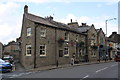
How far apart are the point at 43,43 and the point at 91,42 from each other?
62.6ft

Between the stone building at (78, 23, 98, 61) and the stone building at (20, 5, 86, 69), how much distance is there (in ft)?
28.2

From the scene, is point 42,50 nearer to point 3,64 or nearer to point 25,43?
point 25,43

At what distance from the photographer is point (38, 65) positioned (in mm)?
25266

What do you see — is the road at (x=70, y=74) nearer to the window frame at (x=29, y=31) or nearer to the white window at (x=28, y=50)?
Result: the white window at (x=28, y=50)

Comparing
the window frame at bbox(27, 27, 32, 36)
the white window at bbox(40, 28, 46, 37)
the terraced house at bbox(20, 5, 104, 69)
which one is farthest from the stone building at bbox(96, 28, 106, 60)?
the window frame at bbox(27, 27, 32, 36)

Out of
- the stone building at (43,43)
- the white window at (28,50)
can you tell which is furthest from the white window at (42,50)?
the white window at (28,50)

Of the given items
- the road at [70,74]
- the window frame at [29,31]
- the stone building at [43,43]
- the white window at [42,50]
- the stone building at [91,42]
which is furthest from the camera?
the stone building at [91,42]

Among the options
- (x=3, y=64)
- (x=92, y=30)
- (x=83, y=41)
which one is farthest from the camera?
(x=92, y=30)

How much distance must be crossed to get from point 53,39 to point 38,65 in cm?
553

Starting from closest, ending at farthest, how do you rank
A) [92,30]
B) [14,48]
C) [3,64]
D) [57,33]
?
[3,64] → [57,33] → [92,30] → [14,48]

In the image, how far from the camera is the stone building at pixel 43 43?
2550 cm

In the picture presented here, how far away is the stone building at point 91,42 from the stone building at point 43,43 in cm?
861

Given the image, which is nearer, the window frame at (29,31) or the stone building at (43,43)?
the stone building at (43,43)

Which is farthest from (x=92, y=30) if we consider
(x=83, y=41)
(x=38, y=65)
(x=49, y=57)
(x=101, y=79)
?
(x=101, y=79)
